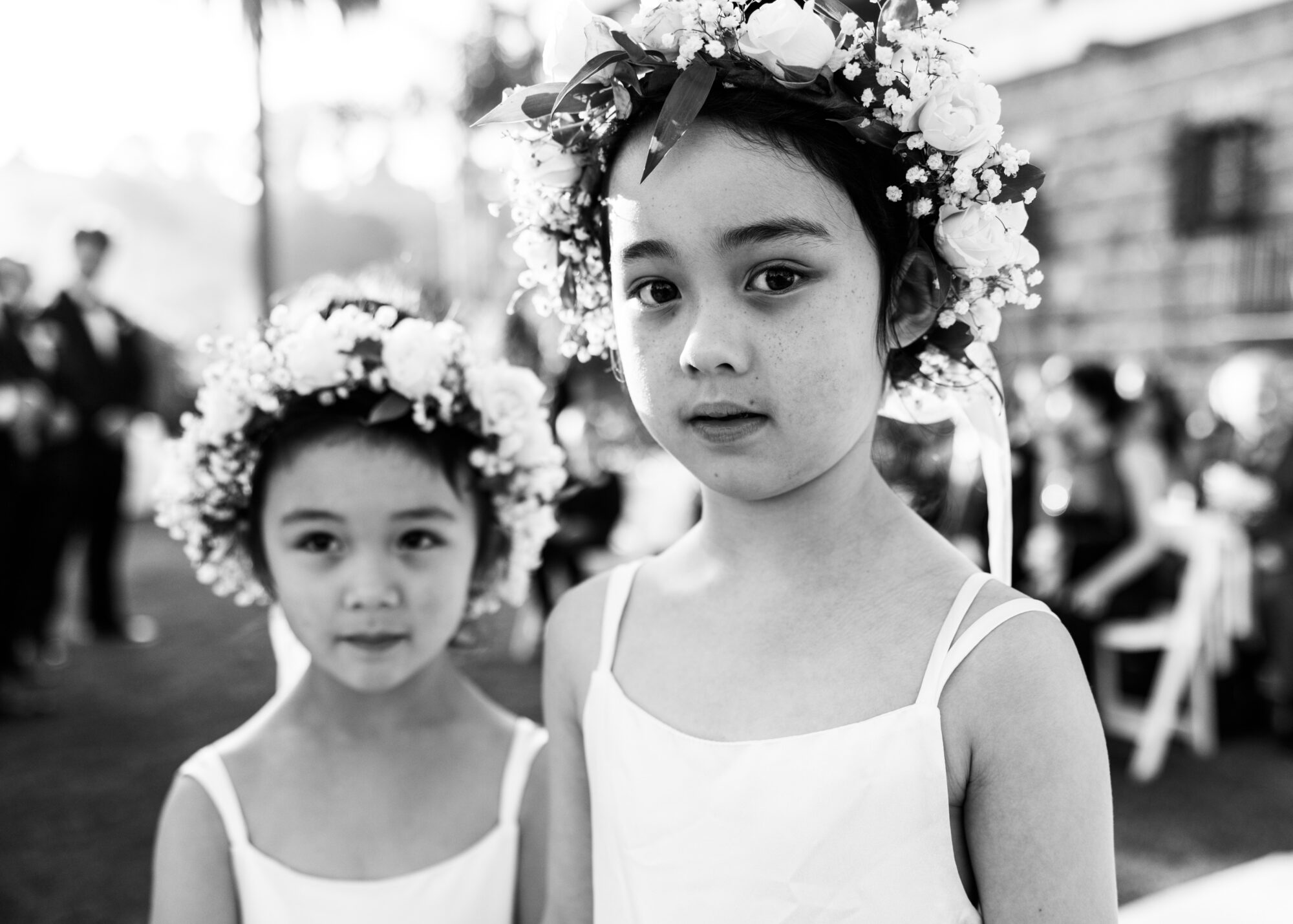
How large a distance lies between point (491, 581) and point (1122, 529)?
4.57m

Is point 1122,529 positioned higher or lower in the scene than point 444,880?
higher

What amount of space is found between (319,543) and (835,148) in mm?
1168

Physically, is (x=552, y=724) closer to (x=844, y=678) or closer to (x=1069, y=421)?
(x=844, y=678)

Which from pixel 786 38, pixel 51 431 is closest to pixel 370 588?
pixel 786 38

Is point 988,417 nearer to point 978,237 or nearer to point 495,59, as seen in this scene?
point 978,237

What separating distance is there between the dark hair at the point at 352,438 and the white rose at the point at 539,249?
0.47 metres

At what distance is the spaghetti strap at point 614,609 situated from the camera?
5.21ft

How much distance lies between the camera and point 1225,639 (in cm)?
580

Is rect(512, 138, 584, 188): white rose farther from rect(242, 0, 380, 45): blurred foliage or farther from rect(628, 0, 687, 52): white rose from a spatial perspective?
rect(242, 0, 380, 45): blurred foliage

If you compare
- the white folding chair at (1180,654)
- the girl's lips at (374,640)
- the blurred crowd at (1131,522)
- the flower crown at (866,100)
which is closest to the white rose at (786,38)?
the flower crown at (866,100)

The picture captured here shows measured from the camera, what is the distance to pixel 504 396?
2.20m

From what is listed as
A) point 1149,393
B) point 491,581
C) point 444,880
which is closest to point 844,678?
point 444,880

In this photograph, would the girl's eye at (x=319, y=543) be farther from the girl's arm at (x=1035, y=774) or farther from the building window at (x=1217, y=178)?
Result: the building window at (x=1217, y=178)

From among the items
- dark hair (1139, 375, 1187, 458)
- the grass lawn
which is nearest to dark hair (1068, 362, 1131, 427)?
dark hair (1139, 375, 1187, 458)
